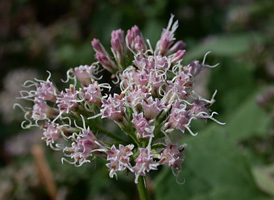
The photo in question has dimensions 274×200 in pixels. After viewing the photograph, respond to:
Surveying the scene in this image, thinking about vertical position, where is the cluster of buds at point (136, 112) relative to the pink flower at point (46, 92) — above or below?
below

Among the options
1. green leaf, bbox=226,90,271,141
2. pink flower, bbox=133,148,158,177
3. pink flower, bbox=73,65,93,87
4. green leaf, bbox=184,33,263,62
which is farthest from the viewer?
green leaf, bbox=184,33,263,62

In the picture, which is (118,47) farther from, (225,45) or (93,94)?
(225,45)

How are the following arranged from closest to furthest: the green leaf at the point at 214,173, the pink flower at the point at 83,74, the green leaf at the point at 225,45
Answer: the pink flower at the point at 83,74, the green leaf at the point at 214,173, the green leaf at the point at 225,45

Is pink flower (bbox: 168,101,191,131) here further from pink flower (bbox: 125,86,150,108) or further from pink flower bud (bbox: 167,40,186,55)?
pink flower bud (bbox: 167,40,186,55)

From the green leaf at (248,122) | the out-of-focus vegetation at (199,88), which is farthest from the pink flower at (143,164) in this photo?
the green leaf at (248,122)

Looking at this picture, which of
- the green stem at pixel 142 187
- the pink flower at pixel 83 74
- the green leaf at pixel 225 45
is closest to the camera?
the green stem at pixel 142 187

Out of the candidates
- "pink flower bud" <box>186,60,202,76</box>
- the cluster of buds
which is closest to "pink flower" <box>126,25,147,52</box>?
the cluster of buds

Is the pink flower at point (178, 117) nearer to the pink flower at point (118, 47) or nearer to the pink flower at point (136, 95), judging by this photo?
the pink flower at point (136, 95)

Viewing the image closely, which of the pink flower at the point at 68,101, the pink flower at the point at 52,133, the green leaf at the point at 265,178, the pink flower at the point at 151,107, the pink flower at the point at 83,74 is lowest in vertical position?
the green leaf at the point at 265,178

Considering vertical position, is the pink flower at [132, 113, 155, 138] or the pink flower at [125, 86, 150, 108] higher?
the pink flower at [125, 86, 150, 108]

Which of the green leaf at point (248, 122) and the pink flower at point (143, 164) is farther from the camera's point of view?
the green leaf at point (248, 122)

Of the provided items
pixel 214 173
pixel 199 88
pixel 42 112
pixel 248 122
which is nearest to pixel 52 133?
pixel 42 112
